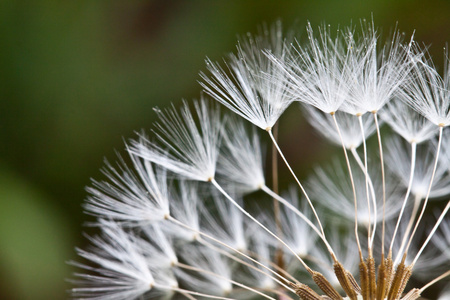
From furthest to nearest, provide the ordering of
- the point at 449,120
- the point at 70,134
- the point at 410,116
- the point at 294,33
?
the point at 70,134 < the point at 294,33 < the point at 410,116 < the point at 449,120

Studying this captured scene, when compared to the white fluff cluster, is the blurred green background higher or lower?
higher

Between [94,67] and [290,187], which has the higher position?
[94,67]

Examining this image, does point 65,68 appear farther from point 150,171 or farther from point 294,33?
point 150,171

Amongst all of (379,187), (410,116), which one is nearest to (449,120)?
(410,116)

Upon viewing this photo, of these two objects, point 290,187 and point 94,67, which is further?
point 94,67
